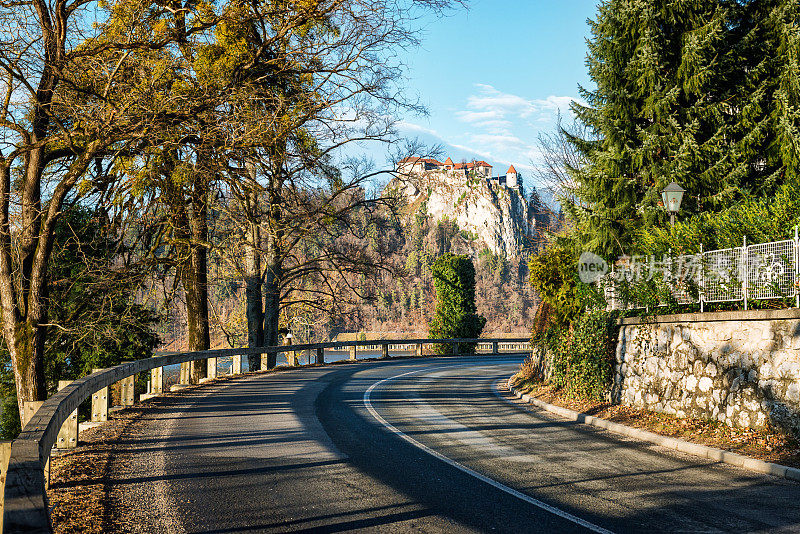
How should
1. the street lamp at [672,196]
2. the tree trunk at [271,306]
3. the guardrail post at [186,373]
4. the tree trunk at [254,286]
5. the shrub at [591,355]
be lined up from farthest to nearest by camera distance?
the tree trunk at [271,306], the tree trunk at [254,286], the guardrail post at [186,373], the street lamp at [672,196], the shrub at [591,355]

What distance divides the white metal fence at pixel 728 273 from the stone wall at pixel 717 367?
0.59 metres

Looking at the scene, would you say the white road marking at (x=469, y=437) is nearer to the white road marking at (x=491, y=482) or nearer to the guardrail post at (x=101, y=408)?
the white road marking at (x=491, y=482)

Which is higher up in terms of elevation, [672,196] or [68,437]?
[672,196]

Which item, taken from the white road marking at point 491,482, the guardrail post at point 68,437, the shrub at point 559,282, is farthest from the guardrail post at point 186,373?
the shrub at point 559,282

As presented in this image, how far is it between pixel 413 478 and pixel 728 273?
7.92 m

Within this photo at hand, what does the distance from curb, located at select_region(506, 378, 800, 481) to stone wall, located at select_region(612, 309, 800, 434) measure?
1161mm

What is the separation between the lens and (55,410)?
23.9 feet

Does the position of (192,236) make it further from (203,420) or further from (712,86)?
(712,86)

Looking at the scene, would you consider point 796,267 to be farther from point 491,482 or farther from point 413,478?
point 413,478

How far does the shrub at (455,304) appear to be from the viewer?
1898 inches

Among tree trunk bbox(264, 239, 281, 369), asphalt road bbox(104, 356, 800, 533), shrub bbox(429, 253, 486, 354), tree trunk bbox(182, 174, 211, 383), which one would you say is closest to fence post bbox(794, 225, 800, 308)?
asphalt road bbox(104, 356, 800, 533)

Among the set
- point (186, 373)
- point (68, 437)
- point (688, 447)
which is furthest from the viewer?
point (186, 373)

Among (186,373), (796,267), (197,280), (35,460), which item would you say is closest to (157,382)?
(186,373)

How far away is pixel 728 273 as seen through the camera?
1270 centimetres
